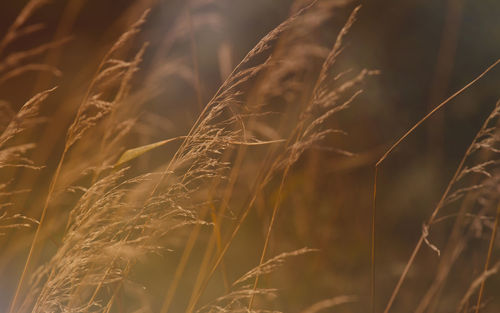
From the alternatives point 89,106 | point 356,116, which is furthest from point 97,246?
point 356,116

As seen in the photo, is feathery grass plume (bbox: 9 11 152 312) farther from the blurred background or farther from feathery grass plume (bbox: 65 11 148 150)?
the blurred background

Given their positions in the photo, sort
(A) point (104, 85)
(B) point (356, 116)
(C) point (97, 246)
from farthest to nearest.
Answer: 1. (B) point (356, 116)
2. (A) point (104, 85)
3. (C) point (97, 246)

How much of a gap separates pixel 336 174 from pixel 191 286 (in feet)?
2.67

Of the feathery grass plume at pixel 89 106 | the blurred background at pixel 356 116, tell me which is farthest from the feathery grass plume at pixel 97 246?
the blurred background at pixel 356 116

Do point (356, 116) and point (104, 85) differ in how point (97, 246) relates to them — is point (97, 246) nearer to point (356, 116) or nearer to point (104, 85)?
point (104, 85)

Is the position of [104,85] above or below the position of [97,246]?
above

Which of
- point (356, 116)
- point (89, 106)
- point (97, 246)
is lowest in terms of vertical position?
point (356, 116)

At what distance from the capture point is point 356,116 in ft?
7.72

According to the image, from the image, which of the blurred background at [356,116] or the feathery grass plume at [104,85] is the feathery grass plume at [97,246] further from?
the blurred background at [356,116]

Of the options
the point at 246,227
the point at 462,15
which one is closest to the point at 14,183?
the point at 246,227

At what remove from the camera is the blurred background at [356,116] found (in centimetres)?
210

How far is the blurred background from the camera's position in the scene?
2102 millimetres

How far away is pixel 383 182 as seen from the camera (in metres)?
2.35

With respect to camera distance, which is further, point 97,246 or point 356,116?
point 356,116
